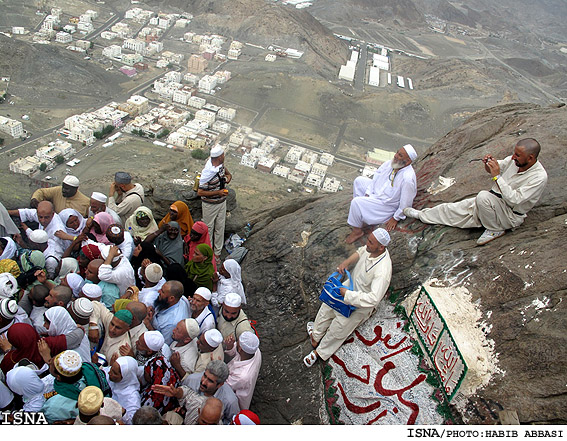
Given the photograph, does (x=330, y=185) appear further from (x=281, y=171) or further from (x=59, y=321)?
(x=59, y=321)

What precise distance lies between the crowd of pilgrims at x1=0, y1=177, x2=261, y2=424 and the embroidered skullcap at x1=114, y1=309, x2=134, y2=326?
0.01 m

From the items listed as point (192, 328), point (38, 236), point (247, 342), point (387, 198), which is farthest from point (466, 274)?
point (38, 236)

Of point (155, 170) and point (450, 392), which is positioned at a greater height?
point (450, 392)

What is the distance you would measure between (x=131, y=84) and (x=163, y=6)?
36.4 metres

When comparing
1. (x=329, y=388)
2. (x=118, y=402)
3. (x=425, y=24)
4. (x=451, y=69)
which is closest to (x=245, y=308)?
(x=329, y=388)

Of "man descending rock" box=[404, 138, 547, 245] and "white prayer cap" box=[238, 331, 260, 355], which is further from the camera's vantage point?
"man descending rock" box=[404, 138, 547, 245]

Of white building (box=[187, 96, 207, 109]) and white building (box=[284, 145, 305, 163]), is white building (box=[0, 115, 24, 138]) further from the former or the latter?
white building (box=[284, 145, 305, 163])

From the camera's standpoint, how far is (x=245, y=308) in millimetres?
7250

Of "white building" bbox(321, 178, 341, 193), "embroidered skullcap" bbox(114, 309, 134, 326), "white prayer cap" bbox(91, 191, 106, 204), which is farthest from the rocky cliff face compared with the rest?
"white building" bbox(321, 178, 341, 193)

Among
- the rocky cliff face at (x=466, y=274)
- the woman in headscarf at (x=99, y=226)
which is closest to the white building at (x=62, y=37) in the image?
the rocky cliff face at (x=466, y=274)

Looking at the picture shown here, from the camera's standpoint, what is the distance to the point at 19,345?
14.0 feet

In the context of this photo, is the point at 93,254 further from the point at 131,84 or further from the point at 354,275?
the point at 131,84

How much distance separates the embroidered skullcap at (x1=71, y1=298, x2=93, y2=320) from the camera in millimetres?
4723

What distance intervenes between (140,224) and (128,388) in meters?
3.30
